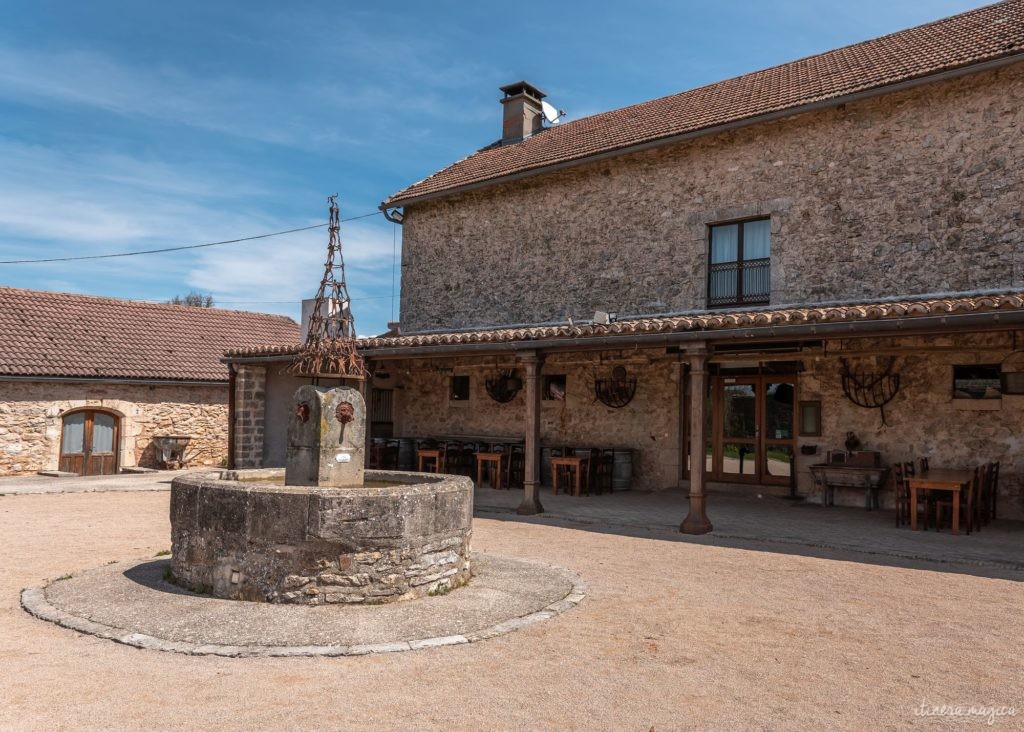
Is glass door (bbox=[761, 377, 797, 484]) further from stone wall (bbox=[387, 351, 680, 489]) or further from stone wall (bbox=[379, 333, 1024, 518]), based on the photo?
stone wall (bbox=[387, 351, 680, 489])

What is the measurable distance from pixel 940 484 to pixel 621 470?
5.01 m

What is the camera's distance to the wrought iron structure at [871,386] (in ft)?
32.1

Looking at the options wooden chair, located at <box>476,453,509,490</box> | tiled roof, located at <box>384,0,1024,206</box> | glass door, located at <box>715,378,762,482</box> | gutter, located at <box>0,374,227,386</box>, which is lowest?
wooden chair, located at <box>476,453,509,490</box>

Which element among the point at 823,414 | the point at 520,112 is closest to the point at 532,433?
the point at 823,414

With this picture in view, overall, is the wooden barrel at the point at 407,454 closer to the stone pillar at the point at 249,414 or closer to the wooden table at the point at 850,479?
the stone pillar at the point at 249,414

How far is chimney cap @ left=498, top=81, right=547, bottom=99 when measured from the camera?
→ 16.4 m

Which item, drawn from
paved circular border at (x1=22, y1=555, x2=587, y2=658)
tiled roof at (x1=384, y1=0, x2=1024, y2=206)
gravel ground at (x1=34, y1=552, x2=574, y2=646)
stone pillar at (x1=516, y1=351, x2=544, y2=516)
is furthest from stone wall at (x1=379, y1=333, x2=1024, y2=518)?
paved circular border at (x1=22, y1=555, x2=587, y2=658)

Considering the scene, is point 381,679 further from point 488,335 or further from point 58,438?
point 58,438

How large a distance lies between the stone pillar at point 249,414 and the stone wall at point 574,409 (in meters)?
2.72

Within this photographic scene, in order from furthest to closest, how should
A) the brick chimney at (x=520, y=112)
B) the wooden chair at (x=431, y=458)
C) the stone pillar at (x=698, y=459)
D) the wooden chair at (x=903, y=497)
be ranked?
the brick chimney at (x=520, y=112), the wooden chair at (x=431, y=458), the wooden chair at (x=903, y=497), the stone pillar at (x=698, y=459)

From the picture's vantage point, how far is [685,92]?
14539mm

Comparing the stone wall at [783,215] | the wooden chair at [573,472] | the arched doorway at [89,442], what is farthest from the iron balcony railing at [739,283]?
the arched doorway at [89,442]

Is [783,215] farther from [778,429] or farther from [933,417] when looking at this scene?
[933,417]

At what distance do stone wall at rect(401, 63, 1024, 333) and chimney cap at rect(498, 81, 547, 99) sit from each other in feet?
11.8
